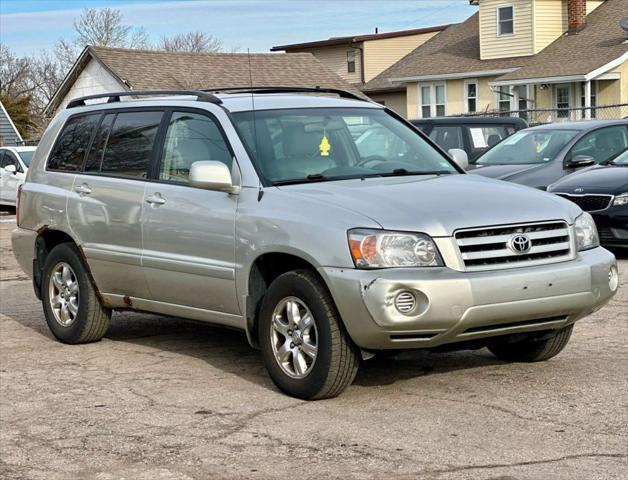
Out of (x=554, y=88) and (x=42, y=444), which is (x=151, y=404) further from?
(x=554, y=88)

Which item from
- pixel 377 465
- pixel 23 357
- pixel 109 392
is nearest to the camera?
pixel 377 465

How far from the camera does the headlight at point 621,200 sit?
13414 mm

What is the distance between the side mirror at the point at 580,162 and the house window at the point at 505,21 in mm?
29660

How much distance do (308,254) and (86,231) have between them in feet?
8.48

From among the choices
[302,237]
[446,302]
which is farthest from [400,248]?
[302,237]

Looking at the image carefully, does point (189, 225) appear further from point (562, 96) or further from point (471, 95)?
point (471, 95)

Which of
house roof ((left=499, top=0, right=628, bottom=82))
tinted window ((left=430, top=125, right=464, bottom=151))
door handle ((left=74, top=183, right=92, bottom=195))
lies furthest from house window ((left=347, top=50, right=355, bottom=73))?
door handle ((left=74, top=183, right=92, bottom=195))

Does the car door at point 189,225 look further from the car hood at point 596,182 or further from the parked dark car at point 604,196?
the car hood at point 596,182

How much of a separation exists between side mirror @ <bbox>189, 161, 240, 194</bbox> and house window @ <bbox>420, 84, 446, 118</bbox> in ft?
133

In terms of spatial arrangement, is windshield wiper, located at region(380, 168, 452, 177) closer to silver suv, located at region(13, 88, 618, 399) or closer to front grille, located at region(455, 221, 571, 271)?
silver suv, located at region(13, 88, 618, 399)

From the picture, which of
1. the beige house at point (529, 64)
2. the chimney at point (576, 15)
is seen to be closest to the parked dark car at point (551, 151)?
the beige house at point (529, 64)

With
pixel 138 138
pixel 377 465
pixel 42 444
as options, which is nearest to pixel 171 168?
pixel 138 138

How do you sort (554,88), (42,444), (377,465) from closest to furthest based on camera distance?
1. (377,465)
2. (42,444)
3. (554,88)

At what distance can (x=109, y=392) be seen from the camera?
737 cm
